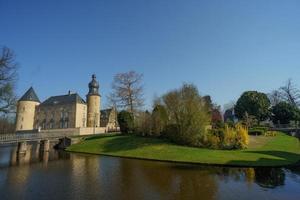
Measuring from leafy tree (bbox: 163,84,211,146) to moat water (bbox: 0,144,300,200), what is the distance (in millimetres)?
10063

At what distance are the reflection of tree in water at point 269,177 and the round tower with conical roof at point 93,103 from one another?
52.4 meters

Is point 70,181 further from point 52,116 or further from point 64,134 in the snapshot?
point 52,116

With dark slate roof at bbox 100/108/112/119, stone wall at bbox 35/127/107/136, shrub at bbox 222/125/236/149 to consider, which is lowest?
shrub at bbox 222/125/236/149

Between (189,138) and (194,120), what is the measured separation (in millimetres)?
2145

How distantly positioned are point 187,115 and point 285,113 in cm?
3668

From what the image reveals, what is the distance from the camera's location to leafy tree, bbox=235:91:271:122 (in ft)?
187

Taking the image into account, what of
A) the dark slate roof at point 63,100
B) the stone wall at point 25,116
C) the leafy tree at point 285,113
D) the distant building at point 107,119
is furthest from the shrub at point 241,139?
the stone wall at point 25,116

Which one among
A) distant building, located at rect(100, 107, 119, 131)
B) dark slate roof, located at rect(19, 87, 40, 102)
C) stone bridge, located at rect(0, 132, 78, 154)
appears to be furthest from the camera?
distant building, located at rect(100, 107, 119, 131)

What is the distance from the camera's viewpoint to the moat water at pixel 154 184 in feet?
38.5

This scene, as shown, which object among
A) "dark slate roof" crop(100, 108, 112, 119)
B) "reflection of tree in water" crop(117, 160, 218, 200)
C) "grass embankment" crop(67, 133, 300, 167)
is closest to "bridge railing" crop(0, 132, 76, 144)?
"grass embankment" crop(67, 133, 300, 167)

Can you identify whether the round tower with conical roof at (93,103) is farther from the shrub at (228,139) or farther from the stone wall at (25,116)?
the shrub at (228,139)

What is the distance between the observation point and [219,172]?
57.6ft

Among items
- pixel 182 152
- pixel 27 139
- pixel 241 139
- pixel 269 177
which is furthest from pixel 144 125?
pixel 269 177

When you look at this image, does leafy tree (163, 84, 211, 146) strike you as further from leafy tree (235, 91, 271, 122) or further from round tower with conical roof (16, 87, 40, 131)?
round tower with conical roof (16, 87, 40, 131)
